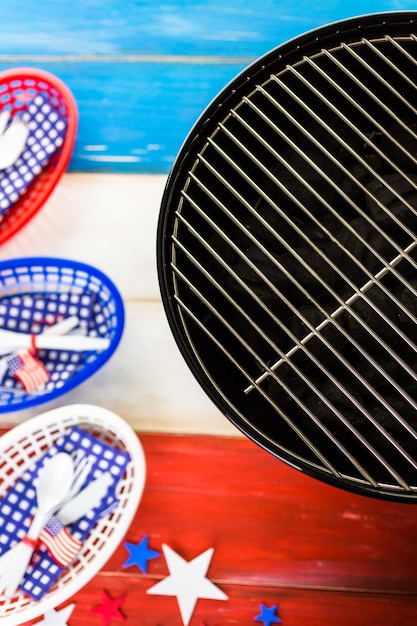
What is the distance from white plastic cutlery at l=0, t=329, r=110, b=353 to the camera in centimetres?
77

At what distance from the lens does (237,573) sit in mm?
770

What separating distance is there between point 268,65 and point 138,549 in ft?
2.18

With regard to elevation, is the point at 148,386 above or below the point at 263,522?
above

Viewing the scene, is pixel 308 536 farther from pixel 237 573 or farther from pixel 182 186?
pixel 182 186

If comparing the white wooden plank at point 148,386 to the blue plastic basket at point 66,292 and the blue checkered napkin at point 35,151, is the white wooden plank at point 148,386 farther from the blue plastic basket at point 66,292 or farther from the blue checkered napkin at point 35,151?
the blue checkered napkin at point 35,151

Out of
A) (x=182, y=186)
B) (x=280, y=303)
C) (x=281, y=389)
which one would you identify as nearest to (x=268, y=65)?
(x=182, y=186)

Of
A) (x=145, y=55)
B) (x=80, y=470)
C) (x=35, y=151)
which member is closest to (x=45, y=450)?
(x=80, y=470)

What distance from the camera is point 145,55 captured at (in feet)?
2.84

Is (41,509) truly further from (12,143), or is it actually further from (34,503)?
(12,143)

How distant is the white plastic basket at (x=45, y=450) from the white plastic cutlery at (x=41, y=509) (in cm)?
3

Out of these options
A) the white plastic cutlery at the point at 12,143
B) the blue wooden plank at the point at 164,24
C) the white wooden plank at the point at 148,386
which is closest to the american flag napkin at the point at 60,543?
the white wooden plank at the point at 148,386

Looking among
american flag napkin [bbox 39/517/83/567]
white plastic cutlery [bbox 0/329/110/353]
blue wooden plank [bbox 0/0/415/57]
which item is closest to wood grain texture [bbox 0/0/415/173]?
blue wooden plank [bbox 0/0/415/57]

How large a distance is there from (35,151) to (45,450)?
1.51 ft

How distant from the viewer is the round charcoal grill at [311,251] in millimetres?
609
